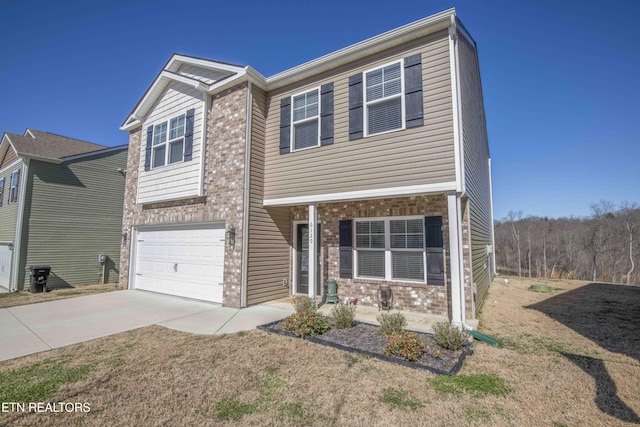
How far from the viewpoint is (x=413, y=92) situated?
6.54 m

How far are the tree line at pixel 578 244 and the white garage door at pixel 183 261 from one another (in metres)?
25.9

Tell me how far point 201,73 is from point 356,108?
573 centimetres

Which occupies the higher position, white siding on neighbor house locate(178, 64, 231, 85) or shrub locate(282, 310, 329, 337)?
white siding on neighbor house locate(178, 64, 231, 85)

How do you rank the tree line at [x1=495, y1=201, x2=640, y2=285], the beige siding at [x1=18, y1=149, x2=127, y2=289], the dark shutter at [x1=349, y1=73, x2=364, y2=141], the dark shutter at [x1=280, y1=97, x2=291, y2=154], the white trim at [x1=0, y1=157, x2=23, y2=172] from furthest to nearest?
the tree line at [x1=495, y1=201, x2=640, y2=285]
the white trim at [x1=0, y1=157, x2=23, y2=172]
the beige siding at [x1=18, y1=149, x2=127, y2=289]
the dark shutter at [x1=280, y1=97, x2=291, y2=154]
the dark shutter at [x1=349, y1=73, x2=364, y2=141]

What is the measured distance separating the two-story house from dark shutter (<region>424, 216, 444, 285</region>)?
0.03m

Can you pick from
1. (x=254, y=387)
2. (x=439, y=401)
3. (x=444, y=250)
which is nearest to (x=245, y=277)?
(x=254, y=387)

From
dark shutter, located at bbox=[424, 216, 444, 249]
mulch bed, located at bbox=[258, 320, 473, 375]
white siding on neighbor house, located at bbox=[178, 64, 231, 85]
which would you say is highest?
white siding on neighbor house, located at bbox=[178, 64, 231, 85]

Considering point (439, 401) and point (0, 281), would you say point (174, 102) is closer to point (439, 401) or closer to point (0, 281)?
point (439, 401)

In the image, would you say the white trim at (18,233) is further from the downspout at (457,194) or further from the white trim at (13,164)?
the downspout at (457,194)

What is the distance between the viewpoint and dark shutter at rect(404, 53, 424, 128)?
21.1 feet

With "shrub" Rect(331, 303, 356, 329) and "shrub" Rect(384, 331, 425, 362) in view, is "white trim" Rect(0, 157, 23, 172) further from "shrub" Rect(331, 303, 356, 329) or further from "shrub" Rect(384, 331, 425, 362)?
"shrub" Rect(384, 331, 425, 362)

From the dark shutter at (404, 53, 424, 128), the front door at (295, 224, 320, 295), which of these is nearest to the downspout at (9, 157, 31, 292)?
the front door at (295, 224, 320, 295)

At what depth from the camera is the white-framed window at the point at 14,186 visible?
40.4 feet

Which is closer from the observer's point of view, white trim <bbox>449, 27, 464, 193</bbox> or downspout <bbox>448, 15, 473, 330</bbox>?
downspout <bbox>448, 15, 473, 330</bbox>
